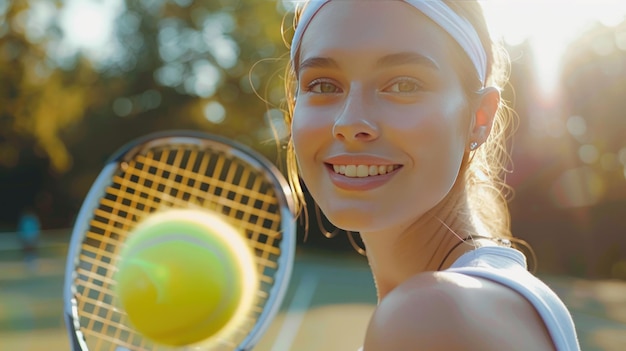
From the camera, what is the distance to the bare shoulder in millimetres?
877

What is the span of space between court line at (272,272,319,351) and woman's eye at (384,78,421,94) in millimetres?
6165

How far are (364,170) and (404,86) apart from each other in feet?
0.46

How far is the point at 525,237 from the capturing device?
13117 mm

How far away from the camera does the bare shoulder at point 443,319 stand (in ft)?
2.88

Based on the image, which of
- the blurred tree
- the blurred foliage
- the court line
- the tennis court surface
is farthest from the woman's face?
the blurred tree

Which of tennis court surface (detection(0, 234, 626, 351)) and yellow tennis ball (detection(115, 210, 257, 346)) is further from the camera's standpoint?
tennis court surface (detection(0, 234, 626, 351))

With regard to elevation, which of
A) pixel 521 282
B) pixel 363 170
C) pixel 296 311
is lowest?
pixel 296 311

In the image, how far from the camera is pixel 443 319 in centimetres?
88

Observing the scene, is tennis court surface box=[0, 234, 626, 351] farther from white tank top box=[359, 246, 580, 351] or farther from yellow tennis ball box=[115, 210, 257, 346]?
white tank top box=[359, 246, 580, 351]

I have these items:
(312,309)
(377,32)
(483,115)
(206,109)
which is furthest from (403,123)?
(206,109)

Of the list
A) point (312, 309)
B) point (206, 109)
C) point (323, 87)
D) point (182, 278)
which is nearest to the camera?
point (323, 87)

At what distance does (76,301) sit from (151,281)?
0.40 meters

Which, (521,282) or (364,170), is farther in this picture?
(364,170)

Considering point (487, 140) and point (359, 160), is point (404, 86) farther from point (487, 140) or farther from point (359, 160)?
point (487, 140)
